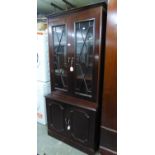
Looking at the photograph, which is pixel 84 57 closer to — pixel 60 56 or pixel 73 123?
pixel 60 56

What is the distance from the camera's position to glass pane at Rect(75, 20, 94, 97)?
6.34 ft

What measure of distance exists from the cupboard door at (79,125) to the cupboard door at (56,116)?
138mm

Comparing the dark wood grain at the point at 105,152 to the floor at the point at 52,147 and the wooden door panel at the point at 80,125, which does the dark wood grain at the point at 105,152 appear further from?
the floor at the point at 52,147

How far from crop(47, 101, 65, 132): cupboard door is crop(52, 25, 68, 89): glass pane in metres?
0.34

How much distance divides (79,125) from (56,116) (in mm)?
469

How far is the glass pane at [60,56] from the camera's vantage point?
2260 mm

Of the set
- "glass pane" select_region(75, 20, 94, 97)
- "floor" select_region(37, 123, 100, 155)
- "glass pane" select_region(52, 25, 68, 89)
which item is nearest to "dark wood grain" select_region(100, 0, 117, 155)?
"glass pane" select_region(75, 20, 94, 97)

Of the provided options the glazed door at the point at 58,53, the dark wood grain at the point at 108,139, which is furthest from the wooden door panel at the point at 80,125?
the glazed door at the point at 58,53

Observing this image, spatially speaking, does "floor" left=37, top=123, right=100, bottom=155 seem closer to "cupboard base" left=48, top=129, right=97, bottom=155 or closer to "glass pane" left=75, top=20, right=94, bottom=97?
"cupboard base" left=48, top=129, right=97, bottom=155

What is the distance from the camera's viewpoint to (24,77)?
1.87ft

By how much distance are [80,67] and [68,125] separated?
92 centimetres

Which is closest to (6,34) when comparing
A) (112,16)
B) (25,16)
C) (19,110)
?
(25,16)

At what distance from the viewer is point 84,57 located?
2.05 m
